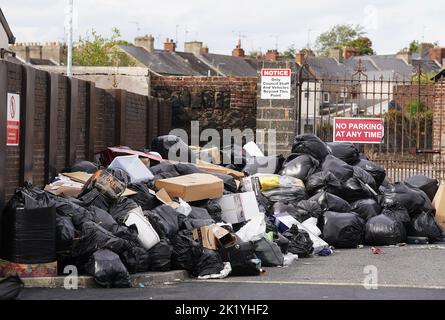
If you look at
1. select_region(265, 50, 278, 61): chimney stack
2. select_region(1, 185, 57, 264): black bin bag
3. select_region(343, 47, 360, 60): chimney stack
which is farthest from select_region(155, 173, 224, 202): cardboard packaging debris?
select_region(343, 47, 360, 60): chimney stack

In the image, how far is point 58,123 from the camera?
11.2 metres

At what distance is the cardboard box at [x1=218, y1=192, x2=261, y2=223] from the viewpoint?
11352 mm

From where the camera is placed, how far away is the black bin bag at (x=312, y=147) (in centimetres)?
1409

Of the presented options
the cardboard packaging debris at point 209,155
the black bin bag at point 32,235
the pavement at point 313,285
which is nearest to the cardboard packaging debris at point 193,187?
the pavement at point 313,285

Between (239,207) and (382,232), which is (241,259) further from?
(382,232)

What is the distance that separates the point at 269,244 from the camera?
1002 cm

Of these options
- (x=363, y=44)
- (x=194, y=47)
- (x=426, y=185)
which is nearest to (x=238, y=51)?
(x=194, y=47)

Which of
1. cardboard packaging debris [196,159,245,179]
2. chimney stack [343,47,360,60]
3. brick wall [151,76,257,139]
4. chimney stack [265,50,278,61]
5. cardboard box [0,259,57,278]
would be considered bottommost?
cardboard box [0,259,57,278]

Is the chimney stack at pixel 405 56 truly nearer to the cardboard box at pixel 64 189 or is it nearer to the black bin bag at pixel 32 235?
the cardboard box at pixel 64 189

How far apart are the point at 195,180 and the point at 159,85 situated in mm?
6128

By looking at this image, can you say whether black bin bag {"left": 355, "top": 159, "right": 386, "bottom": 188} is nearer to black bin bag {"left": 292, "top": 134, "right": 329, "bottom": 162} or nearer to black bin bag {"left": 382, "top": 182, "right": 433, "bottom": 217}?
black bin bag {"left": 292, "top": 134, "right": 329, "bottom": 162}

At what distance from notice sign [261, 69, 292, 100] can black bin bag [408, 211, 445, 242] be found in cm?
424
